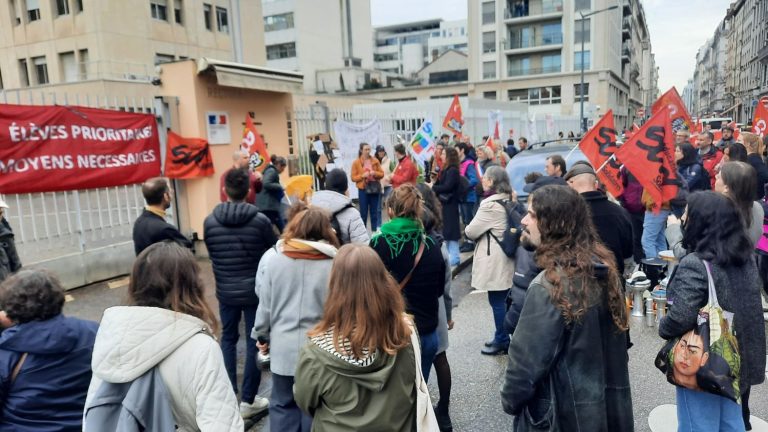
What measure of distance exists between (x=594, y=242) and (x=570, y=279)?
29cm

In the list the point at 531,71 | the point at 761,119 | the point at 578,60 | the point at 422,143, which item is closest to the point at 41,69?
the point at 422,143

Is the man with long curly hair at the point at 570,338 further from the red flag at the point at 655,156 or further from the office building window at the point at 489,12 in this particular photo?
the office building window at the point at 489,12

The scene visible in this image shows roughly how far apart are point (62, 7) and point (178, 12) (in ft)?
20.8

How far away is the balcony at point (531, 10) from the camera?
53656 millimetres

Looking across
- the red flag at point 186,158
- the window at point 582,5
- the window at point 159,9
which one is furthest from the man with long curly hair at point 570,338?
the window at point 582,5

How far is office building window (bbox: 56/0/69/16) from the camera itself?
30.6 meters

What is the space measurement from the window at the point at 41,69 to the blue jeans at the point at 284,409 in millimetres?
36300

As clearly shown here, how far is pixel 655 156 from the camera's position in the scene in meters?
5.71

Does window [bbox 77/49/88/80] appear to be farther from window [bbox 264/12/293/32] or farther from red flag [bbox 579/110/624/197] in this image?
red flag [bbox 579/110/624/197]

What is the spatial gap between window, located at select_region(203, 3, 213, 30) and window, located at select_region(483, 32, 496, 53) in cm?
3171

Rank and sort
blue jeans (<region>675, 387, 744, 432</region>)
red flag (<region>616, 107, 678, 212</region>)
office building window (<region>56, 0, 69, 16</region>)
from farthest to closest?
office building window (<region>56, 0, 69, 16</region>), red flag (<region>616, 107, 678, 212</region>), blue jeans (<region>675, 387, 744, 432</region>)

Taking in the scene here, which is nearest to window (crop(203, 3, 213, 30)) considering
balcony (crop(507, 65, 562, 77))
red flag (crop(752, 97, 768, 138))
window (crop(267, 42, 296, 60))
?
window (crop(267, 42, 296, 60))

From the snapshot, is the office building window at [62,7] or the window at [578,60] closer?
the office building window at [62,7]

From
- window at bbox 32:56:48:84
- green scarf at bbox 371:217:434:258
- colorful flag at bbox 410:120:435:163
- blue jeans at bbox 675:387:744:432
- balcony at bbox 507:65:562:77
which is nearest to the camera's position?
blue jeans at bbox 675:387:744:432
